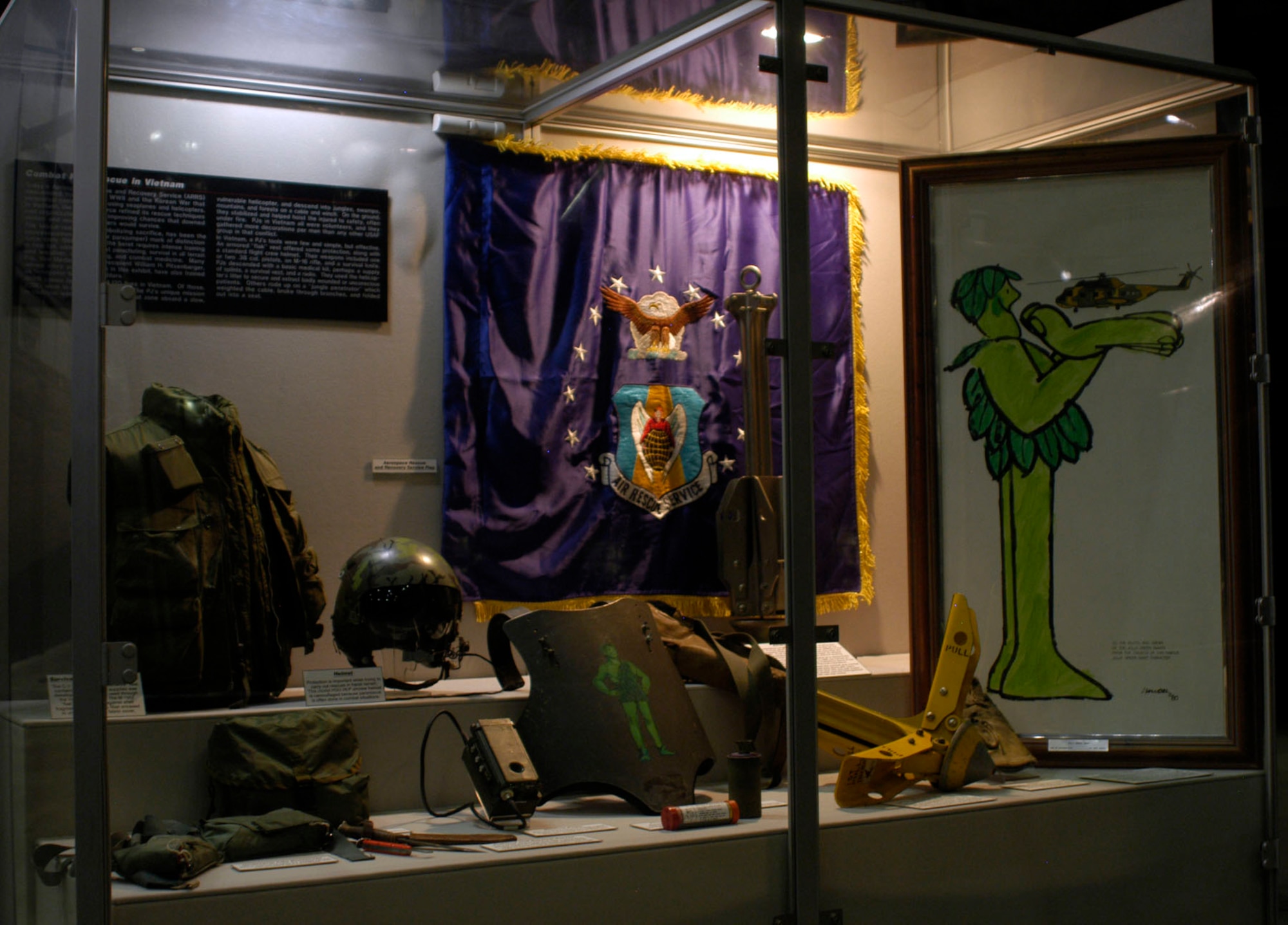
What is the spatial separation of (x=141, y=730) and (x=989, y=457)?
8.15 ft

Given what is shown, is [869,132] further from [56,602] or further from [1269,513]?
[56,602]

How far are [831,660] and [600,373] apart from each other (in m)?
1.13

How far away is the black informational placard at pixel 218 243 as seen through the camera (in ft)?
8.85

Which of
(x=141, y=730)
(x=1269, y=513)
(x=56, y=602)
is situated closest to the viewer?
(x=56, y=602)

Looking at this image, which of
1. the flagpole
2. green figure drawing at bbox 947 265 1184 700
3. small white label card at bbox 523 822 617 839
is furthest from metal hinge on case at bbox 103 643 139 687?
green figure drawing at bbox 947 265 1184 700

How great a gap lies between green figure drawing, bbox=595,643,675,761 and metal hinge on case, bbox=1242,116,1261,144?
8.00 feet

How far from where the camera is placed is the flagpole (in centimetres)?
312

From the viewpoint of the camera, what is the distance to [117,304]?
2.45 metres

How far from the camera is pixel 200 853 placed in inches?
102

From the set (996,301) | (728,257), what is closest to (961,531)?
(996,301)

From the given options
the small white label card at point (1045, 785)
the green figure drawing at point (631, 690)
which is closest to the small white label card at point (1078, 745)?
the small white label card at point (1045, 785)

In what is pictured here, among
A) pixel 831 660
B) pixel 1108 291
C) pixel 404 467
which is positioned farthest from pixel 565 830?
pixel 1108 291

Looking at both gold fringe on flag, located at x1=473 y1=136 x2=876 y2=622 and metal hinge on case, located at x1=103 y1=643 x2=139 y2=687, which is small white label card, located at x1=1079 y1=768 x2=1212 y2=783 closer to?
gold fringe on flag, located at x1=473 y1=136 x2=876 y2=622

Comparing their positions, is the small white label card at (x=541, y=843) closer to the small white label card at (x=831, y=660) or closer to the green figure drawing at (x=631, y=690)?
the green figure drawing at (x=631, y=690)
